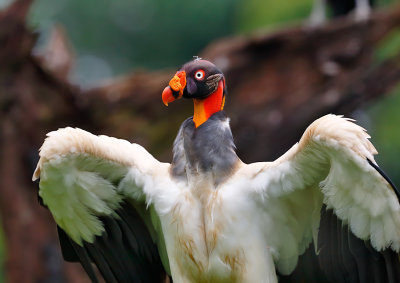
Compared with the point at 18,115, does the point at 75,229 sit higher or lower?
lower

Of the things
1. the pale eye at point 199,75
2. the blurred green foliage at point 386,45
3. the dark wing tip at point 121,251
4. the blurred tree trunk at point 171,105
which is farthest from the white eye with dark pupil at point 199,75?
the blurred green foliage at point 386,45

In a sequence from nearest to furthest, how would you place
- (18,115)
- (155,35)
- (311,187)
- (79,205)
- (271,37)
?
(311,187) → (79,205) → (18,115) → (271,37) → (155,35)

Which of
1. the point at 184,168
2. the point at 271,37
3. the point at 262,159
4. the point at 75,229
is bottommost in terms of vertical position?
the point at 262,159

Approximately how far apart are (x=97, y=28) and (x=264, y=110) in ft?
33.0

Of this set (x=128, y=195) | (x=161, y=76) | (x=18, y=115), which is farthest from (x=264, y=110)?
(x=128, y=195)

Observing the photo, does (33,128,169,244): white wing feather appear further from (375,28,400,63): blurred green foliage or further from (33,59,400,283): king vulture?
(375,28,400,63): blurred green foliage

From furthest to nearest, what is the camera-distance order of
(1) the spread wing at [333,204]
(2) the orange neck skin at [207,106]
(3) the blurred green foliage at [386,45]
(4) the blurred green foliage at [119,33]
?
(4) the blurred green foliage at [119,33] → (3) the blurred green foliage at [386,45] → (2) the orange neck skin at [207,106] → (1) the spread wing at [333,204]

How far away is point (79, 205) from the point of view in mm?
4117

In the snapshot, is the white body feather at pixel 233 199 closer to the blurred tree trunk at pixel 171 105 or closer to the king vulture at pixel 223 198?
the king vulture at pixel 223 198

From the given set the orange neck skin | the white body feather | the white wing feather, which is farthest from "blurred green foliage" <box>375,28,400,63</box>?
the white wing feather

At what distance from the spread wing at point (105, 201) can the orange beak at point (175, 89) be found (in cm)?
46

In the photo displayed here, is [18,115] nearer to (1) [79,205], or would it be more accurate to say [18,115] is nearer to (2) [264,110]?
(2) [264,110]

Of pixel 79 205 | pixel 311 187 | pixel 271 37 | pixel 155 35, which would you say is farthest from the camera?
pixel 155 35

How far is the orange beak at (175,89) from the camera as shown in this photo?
3.79 meters
